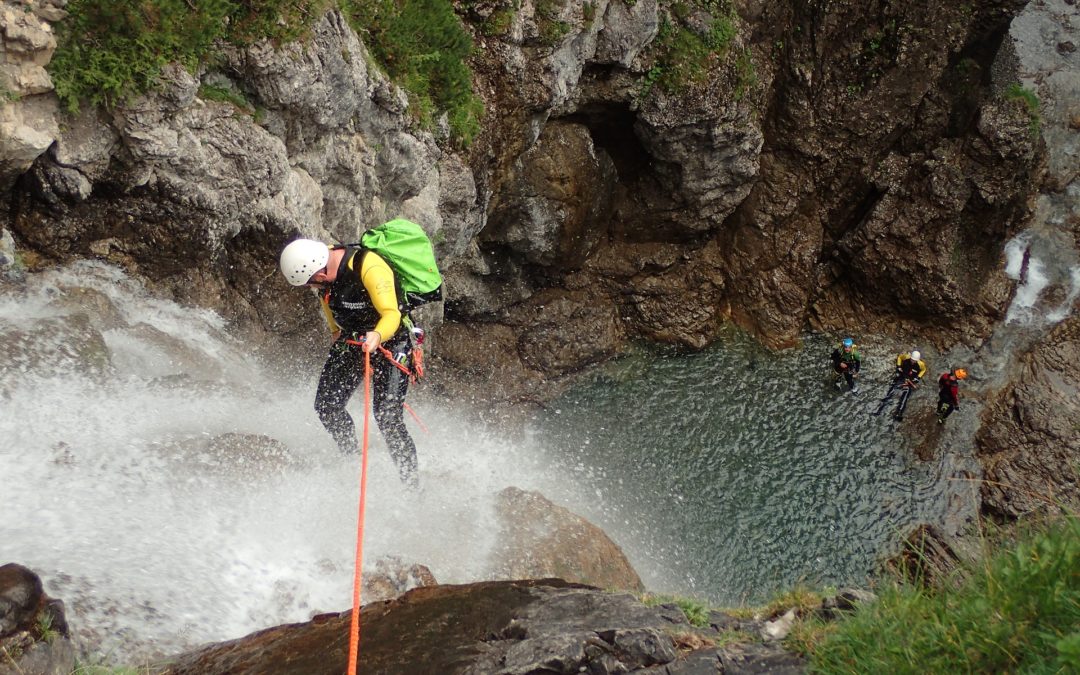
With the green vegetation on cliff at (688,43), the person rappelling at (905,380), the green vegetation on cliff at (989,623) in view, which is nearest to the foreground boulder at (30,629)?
the green vegetation on cliff at (989,623)

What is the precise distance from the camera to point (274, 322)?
34.7 feet

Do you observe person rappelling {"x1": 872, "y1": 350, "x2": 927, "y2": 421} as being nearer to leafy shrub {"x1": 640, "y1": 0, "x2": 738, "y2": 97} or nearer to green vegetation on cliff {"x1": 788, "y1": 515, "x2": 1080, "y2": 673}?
leafy shrub {"x1": 640, "y1": 0, "x2": 738, "y2": 97}

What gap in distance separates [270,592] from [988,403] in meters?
16.6

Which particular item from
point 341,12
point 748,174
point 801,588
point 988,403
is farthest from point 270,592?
point 988,403

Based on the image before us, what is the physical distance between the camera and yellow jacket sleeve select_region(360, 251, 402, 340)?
6.66 metres

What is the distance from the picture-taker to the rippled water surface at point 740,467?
13297 millimetres

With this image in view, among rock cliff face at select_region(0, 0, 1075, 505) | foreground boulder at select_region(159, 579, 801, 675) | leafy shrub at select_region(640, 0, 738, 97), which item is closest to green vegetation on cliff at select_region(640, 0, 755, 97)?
leafy shrub at select_region(640, 0, 738, 97)

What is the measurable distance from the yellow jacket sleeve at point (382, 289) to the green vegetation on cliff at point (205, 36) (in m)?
3.25

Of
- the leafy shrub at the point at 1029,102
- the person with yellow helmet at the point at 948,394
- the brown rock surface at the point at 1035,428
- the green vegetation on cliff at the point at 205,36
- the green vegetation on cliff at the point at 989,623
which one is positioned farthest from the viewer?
the leafy shrub at the point at 1029,102

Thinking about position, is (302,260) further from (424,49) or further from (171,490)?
(424,49)

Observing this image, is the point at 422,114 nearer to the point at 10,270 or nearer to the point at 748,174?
the point at 10,270

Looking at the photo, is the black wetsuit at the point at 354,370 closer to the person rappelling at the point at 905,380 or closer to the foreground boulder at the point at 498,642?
the foreground boulder at the point at 498,642

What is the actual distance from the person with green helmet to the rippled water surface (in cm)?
635

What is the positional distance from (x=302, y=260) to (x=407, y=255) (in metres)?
1.10
